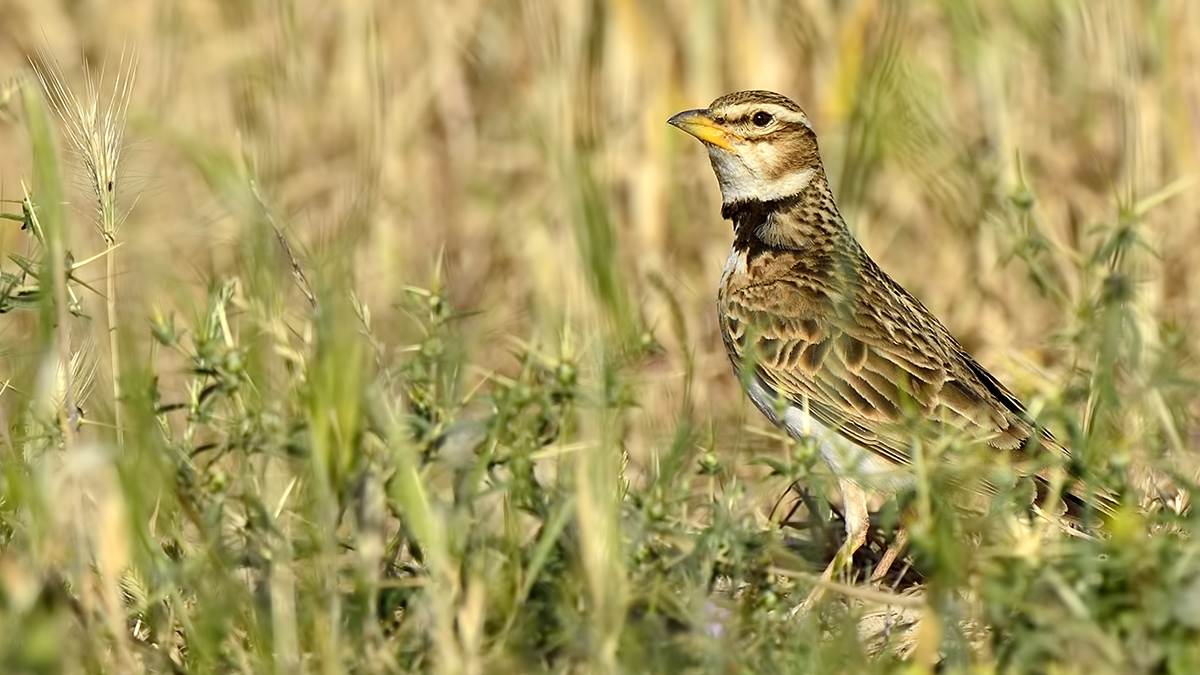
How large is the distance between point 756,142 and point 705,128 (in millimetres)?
186

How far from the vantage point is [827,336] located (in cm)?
555

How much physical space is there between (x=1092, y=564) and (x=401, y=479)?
1.35 m

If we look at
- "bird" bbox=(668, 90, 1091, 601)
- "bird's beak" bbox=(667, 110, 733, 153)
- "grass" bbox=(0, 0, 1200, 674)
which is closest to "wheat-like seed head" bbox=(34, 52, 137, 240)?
"grass" bbox=(0, 0, 1200, 674)

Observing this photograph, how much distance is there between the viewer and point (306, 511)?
3.69 meters

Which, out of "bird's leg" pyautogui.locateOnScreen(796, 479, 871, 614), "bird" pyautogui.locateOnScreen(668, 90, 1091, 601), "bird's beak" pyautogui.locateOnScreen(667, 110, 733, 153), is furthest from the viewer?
"bird's beak" pyautogui.locateOnScreen(667, 110, 733, 153)

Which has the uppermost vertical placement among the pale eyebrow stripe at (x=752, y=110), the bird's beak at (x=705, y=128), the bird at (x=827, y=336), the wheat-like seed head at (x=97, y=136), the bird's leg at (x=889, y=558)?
the wheat-like seed head at (x=97, y=136)

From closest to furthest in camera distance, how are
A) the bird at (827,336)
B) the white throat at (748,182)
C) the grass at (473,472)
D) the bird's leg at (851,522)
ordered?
the grass at (473,472)
the bird's leg at (851,522)
the bird at (827,336)
the white throat at (748,182)

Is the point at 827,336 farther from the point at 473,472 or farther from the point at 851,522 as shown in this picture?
the point at 473,472

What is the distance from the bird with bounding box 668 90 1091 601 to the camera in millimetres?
5145

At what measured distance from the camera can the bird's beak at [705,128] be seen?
19.2 ft

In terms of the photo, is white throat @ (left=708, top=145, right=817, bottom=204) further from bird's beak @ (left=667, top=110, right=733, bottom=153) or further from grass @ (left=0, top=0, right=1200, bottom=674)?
grass @ (left=0, top=0, right=1200, bottom=674)

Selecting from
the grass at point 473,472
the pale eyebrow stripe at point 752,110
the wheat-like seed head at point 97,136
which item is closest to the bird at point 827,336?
the pale eyebrow stripe at point 752,110

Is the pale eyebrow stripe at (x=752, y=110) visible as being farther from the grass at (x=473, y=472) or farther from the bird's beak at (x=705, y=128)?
the grass at (x=473, y=472)

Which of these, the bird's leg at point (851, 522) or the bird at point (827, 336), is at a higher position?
the bird at point (827, 336)
